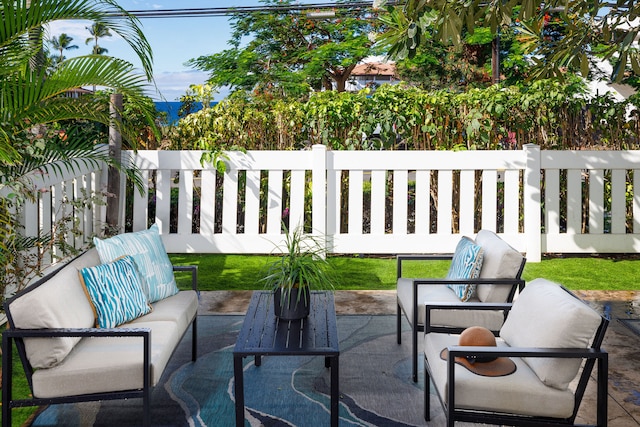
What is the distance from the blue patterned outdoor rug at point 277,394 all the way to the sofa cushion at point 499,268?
0.66 m

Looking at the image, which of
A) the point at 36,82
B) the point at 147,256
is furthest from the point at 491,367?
the point at 36,82

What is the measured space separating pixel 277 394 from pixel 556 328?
5.21 feet

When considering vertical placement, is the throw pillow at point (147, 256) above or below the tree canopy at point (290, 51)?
below

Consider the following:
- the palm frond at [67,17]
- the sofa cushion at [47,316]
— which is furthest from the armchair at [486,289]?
the palm frond at [67,17]

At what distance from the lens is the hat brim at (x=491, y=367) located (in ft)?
9.32

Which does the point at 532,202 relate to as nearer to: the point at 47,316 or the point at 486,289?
the point at 486,289

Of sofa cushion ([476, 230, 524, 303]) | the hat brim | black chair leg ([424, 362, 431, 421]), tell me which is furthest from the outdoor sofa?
sofa cushion ([476, 230, 524, 303])

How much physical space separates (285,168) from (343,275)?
1.36 metres

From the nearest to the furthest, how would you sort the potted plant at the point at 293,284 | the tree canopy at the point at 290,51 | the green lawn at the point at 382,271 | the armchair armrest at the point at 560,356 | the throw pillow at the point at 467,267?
the armchair armrest at the point at 560,356 → the potted plant at the point at 293,284 → the throw pillow at the point at 467,267 → the green lawn at the point at 382,271 → the tree canopy at the point at 290,51

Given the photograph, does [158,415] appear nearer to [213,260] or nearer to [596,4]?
[596,4]

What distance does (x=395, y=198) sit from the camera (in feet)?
23.5

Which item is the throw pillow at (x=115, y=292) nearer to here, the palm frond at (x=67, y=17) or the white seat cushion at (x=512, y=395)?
the palm frond at (x=67, y=17)

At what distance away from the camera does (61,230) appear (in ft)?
17.4

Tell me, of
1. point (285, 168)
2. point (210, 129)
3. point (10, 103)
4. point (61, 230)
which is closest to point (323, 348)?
point (10, 103)
